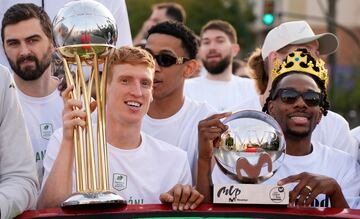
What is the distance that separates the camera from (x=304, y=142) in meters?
5.27

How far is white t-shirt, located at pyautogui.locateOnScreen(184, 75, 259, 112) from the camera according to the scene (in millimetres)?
9250

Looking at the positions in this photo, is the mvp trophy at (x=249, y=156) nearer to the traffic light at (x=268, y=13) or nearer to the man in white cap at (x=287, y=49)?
the man in white cap at (x=287, y=49)

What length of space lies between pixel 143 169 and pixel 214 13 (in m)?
40.3

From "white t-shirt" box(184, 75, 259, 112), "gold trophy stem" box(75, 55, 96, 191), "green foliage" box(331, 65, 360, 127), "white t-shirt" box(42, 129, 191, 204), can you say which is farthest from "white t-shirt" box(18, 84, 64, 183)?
"green foliage" box(331, 65, 360, 127)

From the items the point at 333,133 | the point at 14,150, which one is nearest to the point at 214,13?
the point at 333,133

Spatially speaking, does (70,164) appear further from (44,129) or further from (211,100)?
(211,100)

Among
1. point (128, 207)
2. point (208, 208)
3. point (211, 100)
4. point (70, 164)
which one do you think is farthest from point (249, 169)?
point (211, 100)

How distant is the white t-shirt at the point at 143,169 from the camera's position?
16.5 feet

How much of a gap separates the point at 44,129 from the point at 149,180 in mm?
892

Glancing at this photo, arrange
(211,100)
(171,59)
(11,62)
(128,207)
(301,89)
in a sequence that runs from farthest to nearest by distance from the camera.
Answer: (211,100), (171,59), (11,62), (301,89), (128,207)

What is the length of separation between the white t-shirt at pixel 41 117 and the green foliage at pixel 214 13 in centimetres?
3725

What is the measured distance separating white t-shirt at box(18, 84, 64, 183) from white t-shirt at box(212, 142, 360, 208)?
1020 millimetres

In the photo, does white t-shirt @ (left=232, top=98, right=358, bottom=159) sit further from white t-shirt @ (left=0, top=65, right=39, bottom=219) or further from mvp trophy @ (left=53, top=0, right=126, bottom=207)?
white t-shirt @ (left=0, top=65, right=39, bottom=219)

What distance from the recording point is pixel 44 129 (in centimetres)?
575
